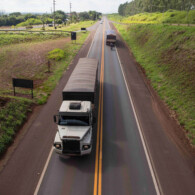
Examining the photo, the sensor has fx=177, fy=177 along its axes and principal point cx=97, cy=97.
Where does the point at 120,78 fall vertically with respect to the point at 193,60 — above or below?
below

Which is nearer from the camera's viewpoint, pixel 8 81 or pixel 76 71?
pixel 76 71

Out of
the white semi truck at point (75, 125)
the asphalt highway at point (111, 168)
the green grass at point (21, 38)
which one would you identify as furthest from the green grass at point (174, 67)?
the green grass at point (21, 38)

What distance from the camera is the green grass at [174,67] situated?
18656mm

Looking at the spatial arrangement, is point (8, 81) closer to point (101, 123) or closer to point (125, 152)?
point (101, 123)

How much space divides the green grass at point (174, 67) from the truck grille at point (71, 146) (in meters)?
9.53

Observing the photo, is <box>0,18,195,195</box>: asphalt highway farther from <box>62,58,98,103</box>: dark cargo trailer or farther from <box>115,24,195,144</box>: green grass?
<box>62,58,98,103</box>: dark cargo trailer

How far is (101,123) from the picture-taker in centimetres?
1631

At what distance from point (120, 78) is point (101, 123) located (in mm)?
12208

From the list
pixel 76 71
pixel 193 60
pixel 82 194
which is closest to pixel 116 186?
pixel 82 194

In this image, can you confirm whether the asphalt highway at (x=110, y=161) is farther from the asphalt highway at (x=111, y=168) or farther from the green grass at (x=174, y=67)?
the green grass at (x=174, y=67)

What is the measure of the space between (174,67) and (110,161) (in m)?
20.2

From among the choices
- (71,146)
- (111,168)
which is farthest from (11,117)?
(111,168)

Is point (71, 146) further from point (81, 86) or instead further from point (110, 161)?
point (81, 86)

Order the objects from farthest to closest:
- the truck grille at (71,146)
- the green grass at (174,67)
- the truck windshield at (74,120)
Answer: the green grass at (174,67) → the truck windshield at (74,120) → the truck grille at (71,146)
